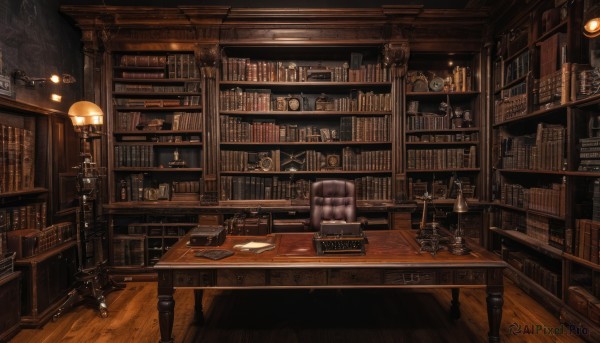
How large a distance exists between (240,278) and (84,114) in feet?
7.11

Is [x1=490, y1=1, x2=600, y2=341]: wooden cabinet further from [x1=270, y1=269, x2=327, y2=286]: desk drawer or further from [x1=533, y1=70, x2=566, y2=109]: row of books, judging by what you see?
[x1=270, y1=269, x2=327, y2=286]: desk drawer

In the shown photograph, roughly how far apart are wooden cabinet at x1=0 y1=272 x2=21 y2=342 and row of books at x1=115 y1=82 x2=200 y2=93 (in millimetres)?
2279

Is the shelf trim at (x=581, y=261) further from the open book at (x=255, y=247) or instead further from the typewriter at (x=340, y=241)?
the open book at (x=255, y=247)

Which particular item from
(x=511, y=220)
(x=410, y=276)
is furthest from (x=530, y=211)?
(x=410, y=276)

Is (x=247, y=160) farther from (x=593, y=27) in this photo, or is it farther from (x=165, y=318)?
(x=593, y=27)

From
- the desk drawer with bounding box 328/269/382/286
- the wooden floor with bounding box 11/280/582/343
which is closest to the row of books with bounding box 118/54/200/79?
the wooden floor with bounding box 11/280/582/343

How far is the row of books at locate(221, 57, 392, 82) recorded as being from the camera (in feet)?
12.9

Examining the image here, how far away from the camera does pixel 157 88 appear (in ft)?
13.2

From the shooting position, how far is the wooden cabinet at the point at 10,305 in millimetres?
2336

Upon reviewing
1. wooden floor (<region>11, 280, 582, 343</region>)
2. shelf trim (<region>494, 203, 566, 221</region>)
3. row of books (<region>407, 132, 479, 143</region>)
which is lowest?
wooden floor (<region>11, 280, 582, 343</region>)

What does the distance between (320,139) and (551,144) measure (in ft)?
7.46

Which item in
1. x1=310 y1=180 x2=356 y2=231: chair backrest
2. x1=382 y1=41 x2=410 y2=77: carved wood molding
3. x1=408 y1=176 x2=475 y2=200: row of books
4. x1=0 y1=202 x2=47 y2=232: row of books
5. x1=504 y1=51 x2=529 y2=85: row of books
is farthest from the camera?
x1=408 y1=176 x2=475 y2=200: row of books

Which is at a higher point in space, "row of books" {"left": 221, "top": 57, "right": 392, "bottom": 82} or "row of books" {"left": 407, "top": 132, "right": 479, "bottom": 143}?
"row of books" {"left": 221, "top": 57, "right": 392, "bottom": 82}

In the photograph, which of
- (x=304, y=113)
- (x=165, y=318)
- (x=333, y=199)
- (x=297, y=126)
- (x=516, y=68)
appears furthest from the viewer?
(x=297, y=126)
